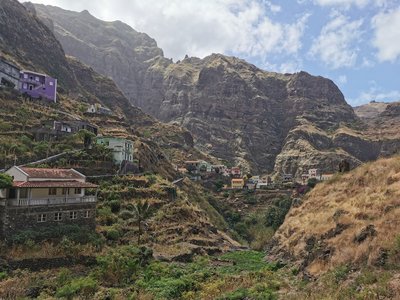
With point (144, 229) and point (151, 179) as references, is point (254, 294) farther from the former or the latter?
point (151, 179)

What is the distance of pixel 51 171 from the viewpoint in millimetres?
46625

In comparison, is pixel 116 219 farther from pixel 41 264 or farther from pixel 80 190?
pixel 41 264

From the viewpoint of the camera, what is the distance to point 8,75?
88625 millimetres

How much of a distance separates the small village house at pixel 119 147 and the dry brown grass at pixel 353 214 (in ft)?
103

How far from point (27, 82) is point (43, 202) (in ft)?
195

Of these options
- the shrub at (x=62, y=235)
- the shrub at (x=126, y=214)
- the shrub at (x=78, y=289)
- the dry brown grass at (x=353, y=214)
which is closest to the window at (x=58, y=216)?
the shrub at (x=62, y=235)

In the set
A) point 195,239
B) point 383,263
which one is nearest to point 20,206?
point 195,239

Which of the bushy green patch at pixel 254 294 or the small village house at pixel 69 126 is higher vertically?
the small village house at pixel 69 126

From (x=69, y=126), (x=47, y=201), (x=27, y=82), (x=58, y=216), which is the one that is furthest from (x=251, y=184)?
(x=47, y=201)

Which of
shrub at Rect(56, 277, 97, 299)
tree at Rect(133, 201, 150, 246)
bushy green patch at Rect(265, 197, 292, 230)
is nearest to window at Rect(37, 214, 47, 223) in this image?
tree at Rect(133, 201, 150, 246)

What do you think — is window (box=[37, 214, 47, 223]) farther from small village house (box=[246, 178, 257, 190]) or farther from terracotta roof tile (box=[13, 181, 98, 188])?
small village house (box=[246, 178, 257, 190])

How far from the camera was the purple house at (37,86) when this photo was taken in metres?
92.0

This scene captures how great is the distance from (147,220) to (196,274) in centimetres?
2011

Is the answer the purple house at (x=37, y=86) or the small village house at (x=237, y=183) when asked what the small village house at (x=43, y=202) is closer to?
the purple house at (x=37, y=86)
